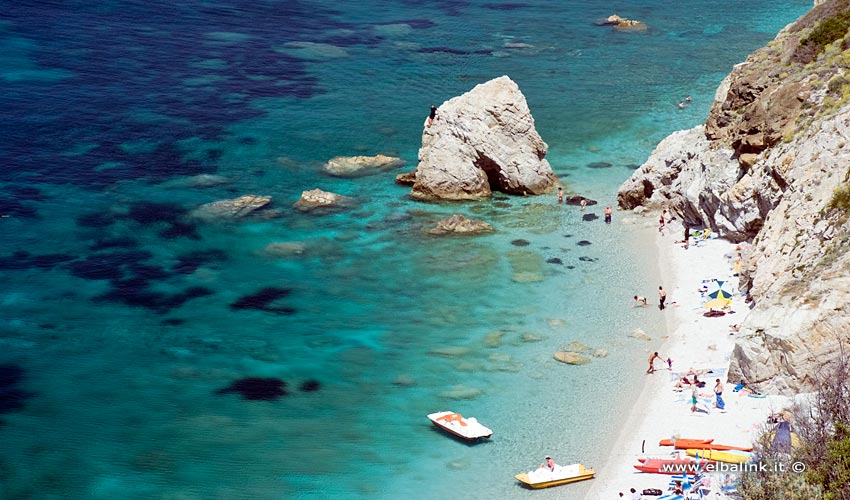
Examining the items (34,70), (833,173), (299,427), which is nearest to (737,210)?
(833,173)

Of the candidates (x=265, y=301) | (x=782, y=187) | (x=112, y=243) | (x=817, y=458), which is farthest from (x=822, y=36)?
(x=112, y=243)

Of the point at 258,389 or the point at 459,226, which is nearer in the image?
the point at 258,389

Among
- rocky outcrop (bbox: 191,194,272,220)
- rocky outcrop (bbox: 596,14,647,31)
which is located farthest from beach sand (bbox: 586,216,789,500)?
rocky outcrop (bbox: 596,14,647,31)

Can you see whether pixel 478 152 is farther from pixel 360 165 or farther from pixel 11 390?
pixel 11 390

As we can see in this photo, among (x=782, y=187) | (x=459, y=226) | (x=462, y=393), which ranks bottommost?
(x=462, y=393)

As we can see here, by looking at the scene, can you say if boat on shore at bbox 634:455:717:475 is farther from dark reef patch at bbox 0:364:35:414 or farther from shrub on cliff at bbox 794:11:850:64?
shrub on cliff at bbox 794:11:850:64

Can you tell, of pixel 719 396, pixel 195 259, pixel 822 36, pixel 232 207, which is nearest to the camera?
pixel 719 396
